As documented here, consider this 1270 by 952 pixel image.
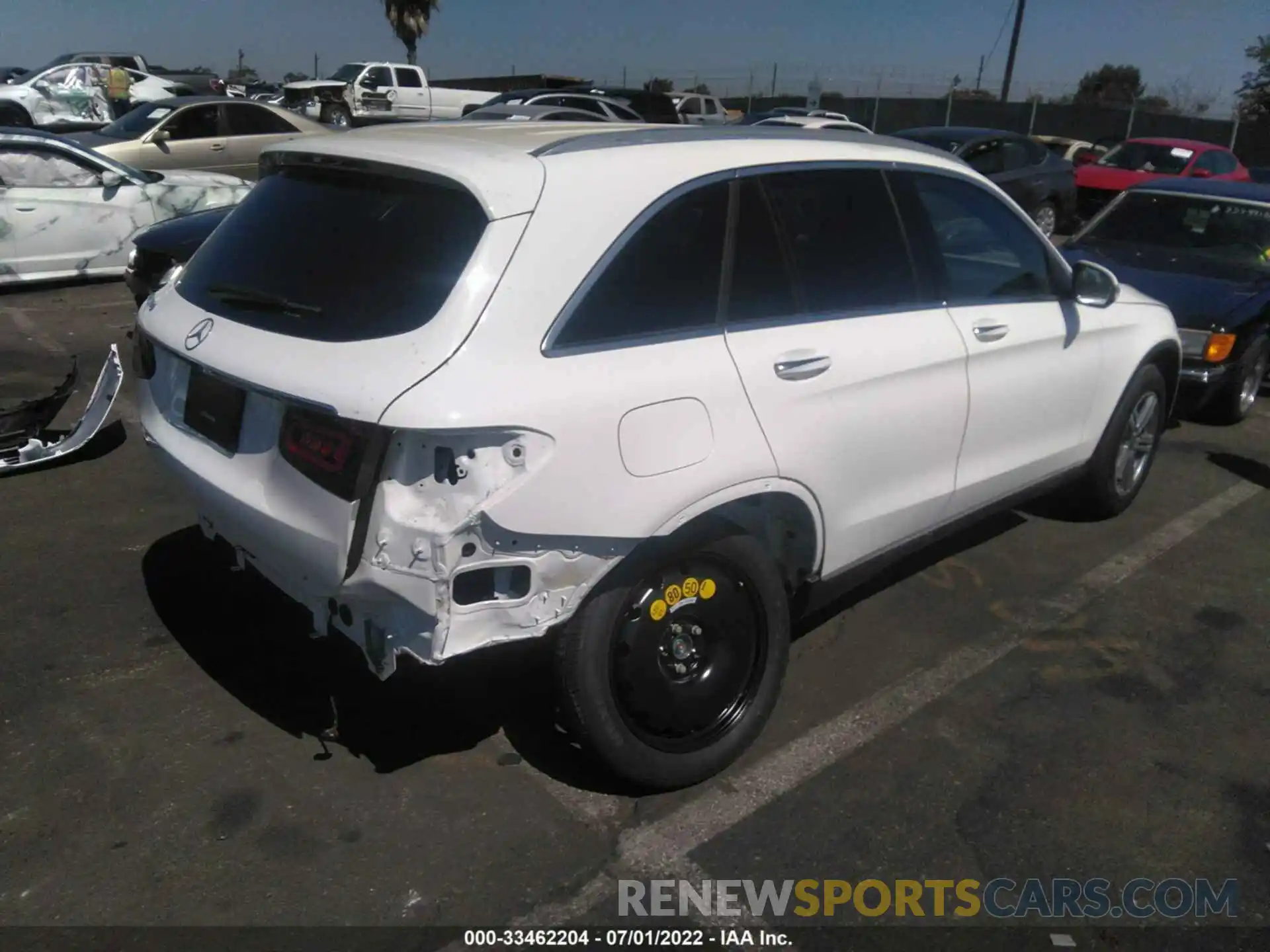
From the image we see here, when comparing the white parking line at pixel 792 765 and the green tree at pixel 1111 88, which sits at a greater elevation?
the green tree at pixel 1111 88

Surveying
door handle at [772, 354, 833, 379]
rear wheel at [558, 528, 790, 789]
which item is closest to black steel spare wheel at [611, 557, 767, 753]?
rear wheel at [558, 528, 790, 789]

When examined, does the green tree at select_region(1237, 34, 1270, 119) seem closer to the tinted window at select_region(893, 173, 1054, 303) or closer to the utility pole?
the utility pole

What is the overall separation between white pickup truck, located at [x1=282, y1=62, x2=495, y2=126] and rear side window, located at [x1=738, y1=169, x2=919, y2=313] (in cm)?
2608

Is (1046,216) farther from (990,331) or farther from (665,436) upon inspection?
(665,436)

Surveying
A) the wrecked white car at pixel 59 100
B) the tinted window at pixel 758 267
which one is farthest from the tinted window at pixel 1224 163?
the wrecked white car at pixel 59 100

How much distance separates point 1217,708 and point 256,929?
3.23 metres

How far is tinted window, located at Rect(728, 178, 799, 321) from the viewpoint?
3.15 m

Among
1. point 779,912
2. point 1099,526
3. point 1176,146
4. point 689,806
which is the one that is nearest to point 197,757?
point 689,806

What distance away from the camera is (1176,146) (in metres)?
17.1

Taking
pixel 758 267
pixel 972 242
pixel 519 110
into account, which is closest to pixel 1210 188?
pixel 972 242

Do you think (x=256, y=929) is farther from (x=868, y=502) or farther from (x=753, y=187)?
(x=753, y=187)

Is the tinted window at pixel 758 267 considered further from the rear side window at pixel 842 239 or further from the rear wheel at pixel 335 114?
the rear wheel at pixel 335 114

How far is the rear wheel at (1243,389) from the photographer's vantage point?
694cm

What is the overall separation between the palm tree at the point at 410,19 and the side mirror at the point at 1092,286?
47.1 meters
